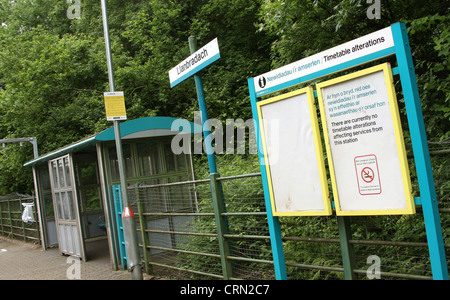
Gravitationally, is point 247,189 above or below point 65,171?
below

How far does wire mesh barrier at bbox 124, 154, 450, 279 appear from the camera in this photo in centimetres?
409

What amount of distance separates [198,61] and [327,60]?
7.88ft

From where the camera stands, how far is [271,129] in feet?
14.1

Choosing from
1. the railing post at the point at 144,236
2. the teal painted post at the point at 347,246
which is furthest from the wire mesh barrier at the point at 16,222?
the teal painted post at the point at 347,246

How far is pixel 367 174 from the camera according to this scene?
3.44 meters

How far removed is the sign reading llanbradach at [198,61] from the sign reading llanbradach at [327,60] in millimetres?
1085

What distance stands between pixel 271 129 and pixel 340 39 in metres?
5.65

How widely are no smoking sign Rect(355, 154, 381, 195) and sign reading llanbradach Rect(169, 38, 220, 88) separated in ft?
8.15

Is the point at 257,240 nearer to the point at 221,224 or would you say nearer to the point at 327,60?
the point at 221,224

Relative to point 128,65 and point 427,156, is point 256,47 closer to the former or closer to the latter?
point 128,65

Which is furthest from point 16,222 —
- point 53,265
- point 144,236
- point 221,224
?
point 221,224

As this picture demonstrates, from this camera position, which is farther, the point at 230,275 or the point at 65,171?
the point at 65,171

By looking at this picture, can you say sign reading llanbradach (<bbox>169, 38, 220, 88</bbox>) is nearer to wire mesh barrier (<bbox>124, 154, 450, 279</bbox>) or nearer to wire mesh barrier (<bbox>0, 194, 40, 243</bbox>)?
wire mesh barrier (<bbox>124, 154, 450, 279</bbox>)

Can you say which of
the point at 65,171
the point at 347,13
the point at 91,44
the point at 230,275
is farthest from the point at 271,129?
the point at 91,44
